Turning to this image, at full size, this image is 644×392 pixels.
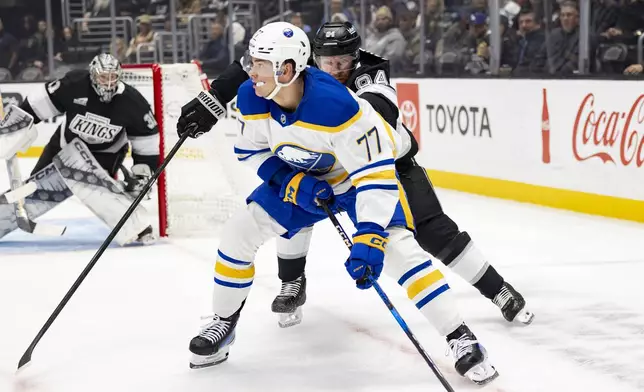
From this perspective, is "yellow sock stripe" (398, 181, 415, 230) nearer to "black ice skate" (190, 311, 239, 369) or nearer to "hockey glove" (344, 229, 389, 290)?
"hockey glove" (344, 229, 389, 290)

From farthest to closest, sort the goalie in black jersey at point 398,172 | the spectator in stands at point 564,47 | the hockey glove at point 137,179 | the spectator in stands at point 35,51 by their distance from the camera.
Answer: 1. the spectator in stands at point 35,51
2. the spectator in stands at point 564,47
3. the hockey glove at point 137,179
4. the goalie in black jersey at point 398,172

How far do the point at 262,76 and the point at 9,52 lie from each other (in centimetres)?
799

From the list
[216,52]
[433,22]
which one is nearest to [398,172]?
[433,22]

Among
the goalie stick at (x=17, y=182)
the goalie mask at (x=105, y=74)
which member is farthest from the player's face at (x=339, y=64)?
the goalie stick at (x=17, y=182)

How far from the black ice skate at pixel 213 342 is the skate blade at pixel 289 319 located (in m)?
0.49

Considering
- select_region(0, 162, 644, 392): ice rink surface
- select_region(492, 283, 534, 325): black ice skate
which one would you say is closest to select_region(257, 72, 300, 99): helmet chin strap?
select_region(0, 162, 644, 392): ice rink surface

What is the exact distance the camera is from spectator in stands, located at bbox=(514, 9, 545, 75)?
21.4 feet

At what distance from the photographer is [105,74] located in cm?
530

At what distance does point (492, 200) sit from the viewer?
22.7ft

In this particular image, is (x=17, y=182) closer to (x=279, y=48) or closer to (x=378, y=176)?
(x=279, y=48)

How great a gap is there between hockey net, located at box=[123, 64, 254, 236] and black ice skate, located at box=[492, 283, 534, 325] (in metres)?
2.55

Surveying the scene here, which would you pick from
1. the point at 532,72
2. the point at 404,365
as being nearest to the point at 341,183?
the point at 404,365

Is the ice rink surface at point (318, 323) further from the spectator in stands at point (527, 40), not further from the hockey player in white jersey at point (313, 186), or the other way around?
the spectator in stands at point (527, 40)

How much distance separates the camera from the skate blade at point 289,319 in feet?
12.3
